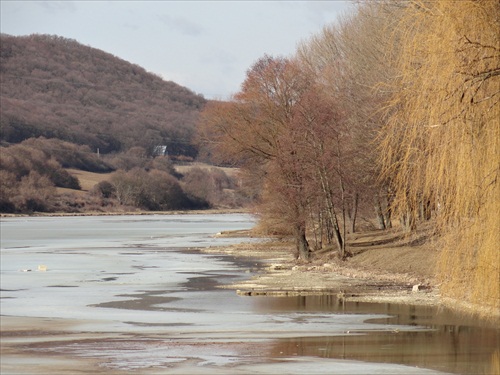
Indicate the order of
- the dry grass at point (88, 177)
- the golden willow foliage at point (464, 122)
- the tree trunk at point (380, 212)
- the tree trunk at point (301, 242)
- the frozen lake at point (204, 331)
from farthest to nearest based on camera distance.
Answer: the dry grass at point (88, 177)
the tree trunk at point (380, 212)
the tree trunk at point (301, 242)
the frozen lake at point (204, 331)
the golden willow foliage at point (464, 122)

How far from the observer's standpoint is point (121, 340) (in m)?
21.1

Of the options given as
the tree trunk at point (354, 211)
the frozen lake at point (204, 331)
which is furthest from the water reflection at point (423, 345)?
the tree trunk at point (354, 211)

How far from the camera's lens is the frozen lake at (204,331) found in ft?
59.0

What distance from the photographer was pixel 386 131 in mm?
22938

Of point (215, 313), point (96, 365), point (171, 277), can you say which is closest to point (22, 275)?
point (171, 277)

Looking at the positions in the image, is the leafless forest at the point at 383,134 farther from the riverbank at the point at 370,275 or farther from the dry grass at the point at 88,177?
the dry grass at the point at 88,177

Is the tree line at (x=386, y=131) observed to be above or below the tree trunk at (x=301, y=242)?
above

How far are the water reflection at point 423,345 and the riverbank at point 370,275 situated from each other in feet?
2.05

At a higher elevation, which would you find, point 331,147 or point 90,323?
point 331,147

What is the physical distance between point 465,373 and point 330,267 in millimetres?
22911

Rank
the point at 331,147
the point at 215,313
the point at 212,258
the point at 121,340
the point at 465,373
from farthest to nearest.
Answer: the point at 212,258, the point at 331,147, the point at 215,313, the point at 121,340, the point at 465,373

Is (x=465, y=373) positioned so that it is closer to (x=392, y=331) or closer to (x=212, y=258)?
(x=392, y=331)

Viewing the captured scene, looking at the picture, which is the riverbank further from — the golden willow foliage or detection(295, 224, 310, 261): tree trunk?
the golden willow foliage

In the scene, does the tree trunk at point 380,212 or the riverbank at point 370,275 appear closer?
the riverbank at point 370,275
